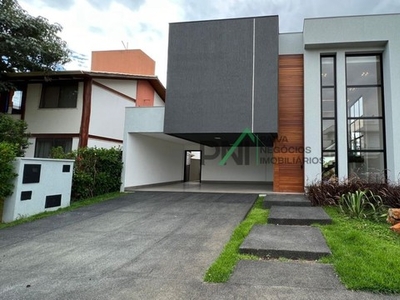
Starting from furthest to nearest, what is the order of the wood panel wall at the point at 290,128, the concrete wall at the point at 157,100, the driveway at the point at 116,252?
the concrete wall at the point at 157,100 → the wood panel wall at the point at 290,128 → the driveway at the point at 116,252

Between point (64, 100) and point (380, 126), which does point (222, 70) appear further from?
point (64, 100)

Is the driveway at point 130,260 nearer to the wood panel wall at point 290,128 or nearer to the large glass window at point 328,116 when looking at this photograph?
the wood panel wall at point 290,128

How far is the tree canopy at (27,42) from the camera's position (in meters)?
9.34

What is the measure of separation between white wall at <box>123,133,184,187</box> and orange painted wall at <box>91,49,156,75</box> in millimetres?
6755

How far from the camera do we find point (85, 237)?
201 inches

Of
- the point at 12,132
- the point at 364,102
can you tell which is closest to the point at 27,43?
the point at 12,132

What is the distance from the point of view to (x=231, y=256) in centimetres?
385

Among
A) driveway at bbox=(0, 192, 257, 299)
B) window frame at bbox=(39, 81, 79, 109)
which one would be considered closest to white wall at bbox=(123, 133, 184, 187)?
window frame at bbox=(39, 81, 79, 109)

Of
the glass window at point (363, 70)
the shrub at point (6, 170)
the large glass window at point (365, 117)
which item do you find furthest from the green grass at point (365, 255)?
the shrub at point (6, 170)

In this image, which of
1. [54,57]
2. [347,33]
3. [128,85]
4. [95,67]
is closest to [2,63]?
[54,57]

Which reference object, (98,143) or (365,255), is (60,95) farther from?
(365,255)

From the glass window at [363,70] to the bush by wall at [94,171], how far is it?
357 inches

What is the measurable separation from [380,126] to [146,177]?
9611 millimetres

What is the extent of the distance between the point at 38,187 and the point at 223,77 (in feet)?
21.9
